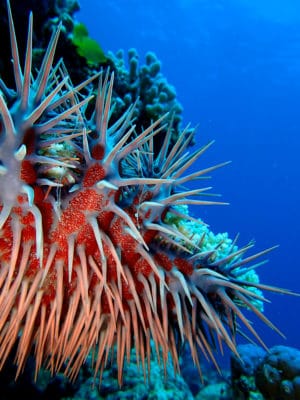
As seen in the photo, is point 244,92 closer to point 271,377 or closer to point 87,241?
point 271,377

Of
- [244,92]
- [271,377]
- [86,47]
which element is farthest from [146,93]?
[244,92]

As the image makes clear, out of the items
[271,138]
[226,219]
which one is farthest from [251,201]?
[271,138]

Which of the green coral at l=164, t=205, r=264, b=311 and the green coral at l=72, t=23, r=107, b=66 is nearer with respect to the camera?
the green coral at l=164, t=205, r=264, b=311

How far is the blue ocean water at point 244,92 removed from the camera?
5250cm

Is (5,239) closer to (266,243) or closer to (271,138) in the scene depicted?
(266,243)

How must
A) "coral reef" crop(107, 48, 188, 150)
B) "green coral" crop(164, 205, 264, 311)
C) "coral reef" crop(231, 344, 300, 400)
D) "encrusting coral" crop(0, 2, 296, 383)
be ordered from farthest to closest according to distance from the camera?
"coral reef" crop(107, 48, 188, 150) < "coral reef" crop(231, 344, 300, 400) < "green coral" crop(164, 205, 264, 311) < "encrusting coral" crop(0, 2, 296, 383)

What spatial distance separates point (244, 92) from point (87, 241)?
2955 inches

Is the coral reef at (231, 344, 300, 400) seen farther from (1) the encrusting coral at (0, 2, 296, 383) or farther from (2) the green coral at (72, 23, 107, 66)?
(2) the green coral at (72, 23, 107, 66)

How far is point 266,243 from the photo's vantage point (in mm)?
71812

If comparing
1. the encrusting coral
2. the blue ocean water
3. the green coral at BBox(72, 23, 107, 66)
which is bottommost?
the encrusting coral

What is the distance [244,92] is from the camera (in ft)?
234

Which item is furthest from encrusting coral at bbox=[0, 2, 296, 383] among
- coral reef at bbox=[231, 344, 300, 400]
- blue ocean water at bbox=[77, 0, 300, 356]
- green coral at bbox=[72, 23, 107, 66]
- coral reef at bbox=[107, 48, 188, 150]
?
blue ocean water at bbox=[77, 0, 300, 356]

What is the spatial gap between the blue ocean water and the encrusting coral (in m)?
50.0

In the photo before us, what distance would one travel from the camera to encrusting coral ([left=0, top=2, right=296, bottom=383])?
190 cm
